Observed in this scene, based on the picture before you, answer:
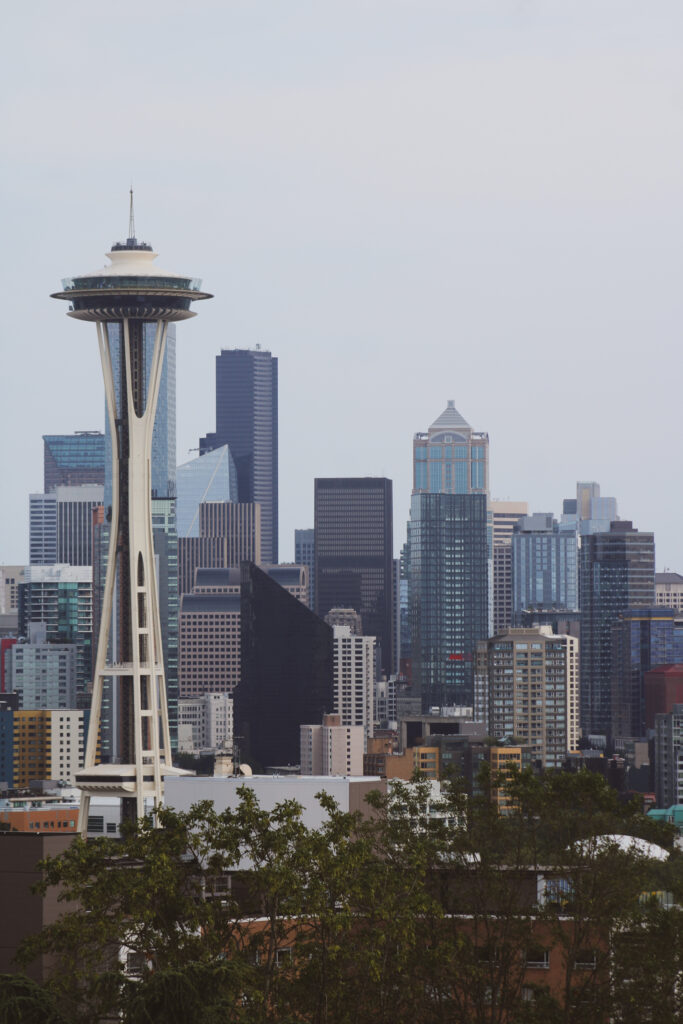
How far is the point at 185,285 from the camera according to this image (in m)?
130

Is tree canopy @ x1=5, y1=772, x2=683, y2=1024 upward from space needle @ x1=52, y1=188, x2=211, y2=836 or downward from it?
downward

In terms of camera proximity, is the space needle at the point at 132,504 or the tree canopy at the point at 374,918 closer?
the tree canopy at the point at 374,918

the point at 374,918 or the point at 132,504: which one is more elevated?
the point at 132,504

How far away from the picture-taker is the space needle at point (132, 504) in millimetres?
123062

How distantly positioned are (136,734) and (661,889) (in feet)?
242

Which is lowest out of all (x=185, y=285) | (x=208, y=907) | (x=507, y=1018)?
(x=507, y=1018)

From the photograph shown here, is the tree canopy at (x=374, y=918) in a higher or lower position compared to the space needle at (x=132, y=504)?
lower

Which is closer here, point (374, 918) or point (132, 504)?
point (374, 918)

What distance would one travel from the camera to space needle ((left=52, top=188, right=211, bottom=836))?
123 metres

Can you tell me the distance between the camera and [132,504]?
123m

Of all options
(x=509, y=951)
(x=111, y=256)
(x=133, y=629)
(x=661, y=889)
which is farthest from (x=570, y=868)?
(x=111, y=256)

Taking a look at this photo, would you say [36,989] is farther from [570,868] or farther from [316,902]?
[570,868]

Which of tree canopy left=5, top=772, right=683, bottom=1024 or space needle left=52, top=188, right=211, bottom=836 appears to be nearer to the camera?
tree canopy left=5, top=772, right=683, bottom=1024

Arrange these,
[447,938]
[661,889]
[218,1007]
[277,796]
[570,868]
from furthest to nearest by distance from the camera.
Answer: [277,796], [661,889], [570,868], [447,938], [218,1007]
